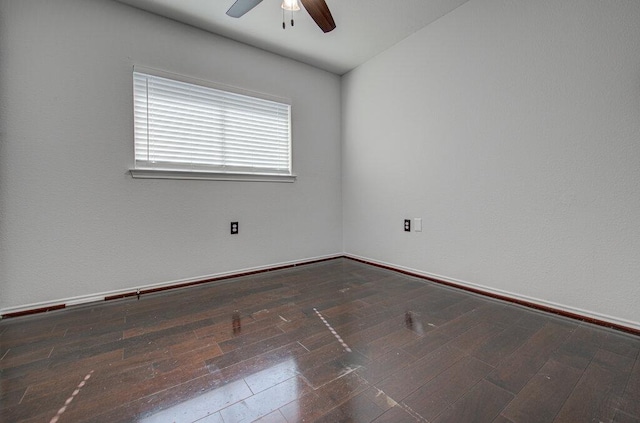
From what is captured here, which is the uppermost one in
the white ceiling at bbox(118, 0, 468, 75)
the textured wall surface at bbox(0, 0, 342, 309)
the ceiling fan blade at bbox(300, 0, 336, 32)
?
the white ceiling at bbox(118, 0, 468, 75)

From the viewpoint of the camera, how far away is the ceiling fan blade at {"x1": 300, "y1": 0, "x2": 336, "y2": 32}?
165cm

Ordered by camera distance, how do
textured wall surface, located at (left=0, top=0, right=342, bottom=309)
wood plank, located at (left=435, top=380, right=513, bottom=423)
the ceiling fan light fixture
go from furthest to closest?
the ceiling fan light fixture, textured wall surface, located at (left=0, top=0, right=342, bottom=309), wood plank, located at (left=435, top=380, right=513, bottom=423)

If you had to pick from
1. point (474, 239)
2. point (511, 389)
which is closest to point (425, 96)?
point (474, 239)

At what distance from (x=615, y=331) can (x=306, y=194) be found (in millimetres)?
2574

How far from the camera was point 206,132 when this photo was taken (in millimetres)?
2535

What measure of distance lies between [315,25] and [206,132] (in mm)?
1331

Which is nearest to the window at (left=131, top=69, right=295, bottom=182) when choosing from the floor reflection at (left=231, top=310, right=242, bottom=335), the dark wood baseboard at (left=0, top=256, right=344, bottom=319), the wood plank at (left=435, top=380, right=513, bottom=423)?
the dark wood baseboard at (left=0, top=256, right=344, bottom=319)

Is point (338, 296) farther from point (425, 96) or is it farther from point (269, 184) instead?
point (425, 96)

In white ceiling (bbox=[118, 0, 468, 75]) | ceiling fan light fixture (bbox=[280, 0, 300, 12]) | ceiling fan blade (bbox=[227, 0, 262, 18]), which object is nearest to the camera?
ceiling fan blade (bbox=[227, 0, 262, 18])

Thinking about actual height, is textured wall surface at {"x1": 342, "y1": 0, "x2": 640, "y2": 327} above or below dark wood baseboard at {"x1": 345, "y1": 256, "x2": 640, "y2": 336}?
above

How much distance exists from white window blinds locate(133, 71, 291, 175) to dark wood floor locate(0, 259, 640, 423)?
4.01 ft

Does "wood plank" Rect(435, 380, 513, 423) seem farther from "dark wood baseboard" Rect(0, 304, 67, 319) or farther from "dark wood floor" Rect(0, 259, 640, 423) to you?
"dark wood baseboard" Rect(0, 304, 67, 319)

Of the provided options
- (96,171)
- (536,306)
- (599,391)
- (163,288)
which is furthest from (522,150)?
(96,171)

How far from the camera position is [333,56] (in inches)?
117
